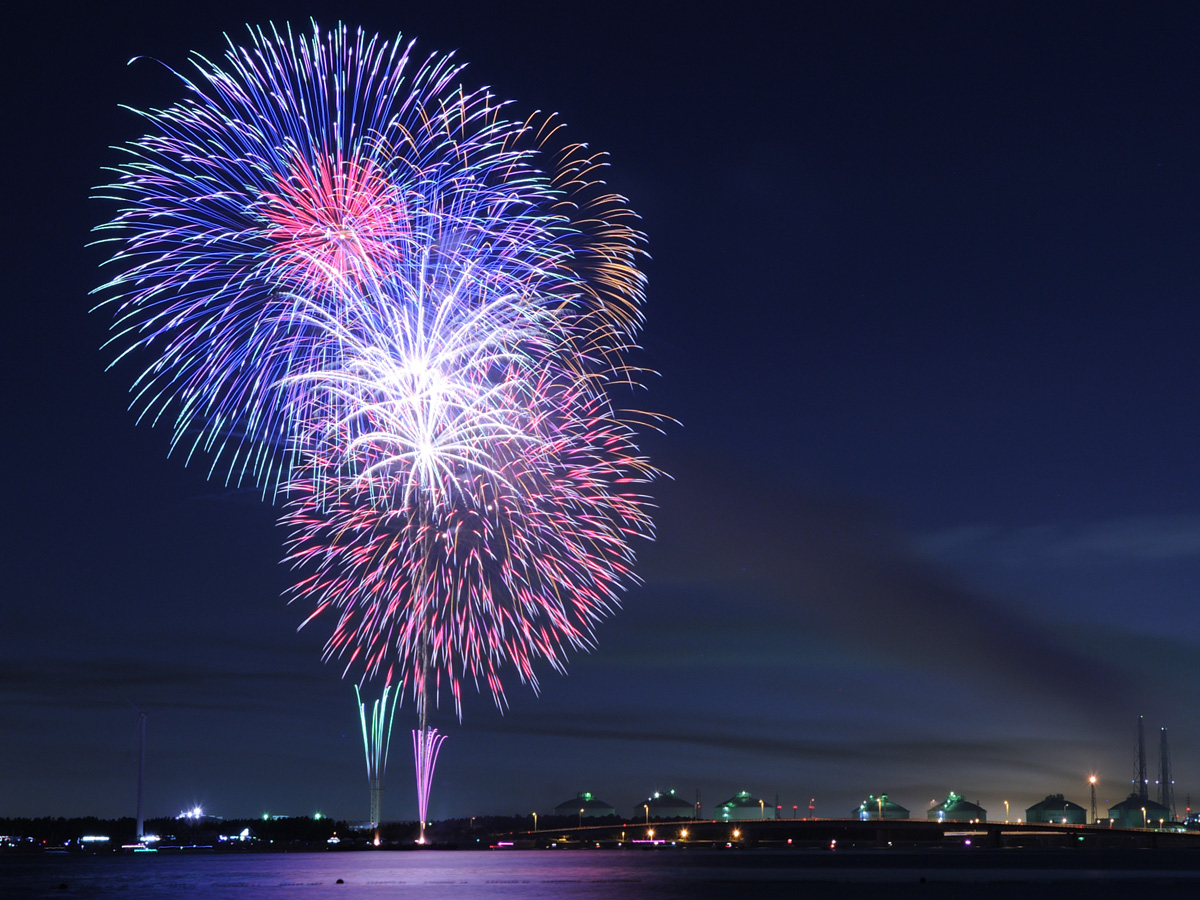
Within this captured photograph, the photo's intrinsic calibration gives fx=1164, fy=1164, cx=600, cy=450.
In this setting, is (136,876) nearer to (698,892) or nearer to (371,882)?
(371,882)

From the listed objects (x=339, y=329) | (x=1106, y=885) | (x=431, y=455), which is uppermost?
(x=339, y=329)

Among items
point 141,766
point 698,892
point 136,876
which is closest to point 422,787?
point 136,876

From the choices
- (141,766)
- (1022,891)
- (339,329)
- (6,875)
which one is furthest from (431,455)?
(141,766)

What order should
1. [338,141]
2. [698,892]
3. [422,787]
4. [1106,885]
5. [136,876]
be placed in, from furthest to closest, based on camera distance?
1. [422,787]
2. [136,876]
3. [1106,885]
4. [698,892]
5. [338,141]

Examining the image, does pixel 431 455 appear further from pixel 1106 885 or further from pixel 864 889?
pixel 1106 885

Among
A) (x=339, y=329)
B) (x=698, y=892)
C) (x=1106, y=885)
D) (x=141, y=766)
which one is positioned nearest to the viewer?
(x=339, y=329)

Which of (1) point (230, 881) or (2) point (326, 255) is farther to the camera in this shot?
(1) point (230, 881)

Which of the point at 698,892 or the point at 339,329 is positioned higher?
the point at 339,329

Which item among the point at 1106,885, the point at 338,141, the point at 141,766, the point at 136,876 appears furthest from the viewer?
the point at 141,766

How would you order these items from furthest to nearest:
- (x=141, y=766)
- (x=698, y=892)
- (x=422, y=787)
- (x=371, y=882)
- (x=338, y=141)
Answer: (x=141, y=766) < (x=422, y=787) < (x=371, y=882) < (x=698, y=892) < (x=338, y=141)
